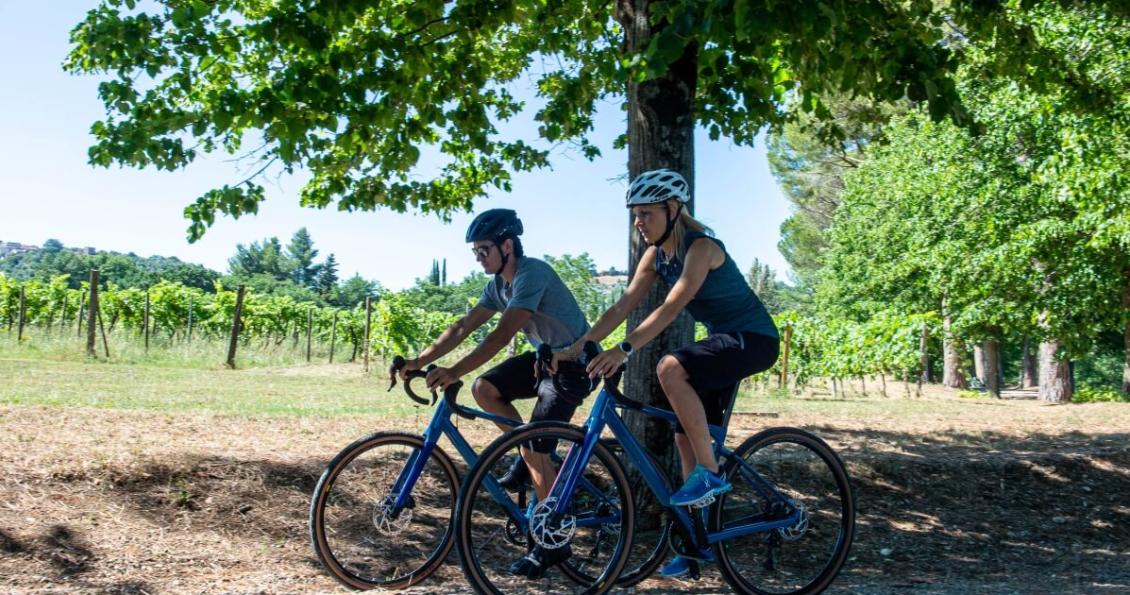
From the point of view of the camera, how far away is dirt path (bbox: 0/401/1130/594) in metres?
5.42

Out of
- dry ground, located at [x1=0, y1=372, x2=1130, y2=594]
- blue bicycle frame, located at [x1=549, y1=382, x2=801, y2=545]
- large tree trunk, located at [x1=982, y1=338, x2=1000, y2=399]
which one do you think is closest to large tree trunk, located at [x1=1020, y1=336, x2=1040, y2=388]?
large tree trunk, located at [x1=982, y1=338, x2=1000, y2=399]

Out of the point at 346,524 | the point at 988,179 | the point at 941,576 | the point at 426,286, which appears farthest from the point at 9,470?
the point at 426,286

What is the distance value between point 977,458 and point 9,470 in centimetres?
734

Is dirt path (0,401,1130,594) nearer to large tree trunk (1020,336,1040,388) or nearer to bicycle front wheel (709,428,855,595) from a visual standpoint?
bicycle front wheel (709,428,855,595)

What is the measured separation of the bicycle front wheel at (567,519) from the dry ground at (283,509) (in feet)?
1.98

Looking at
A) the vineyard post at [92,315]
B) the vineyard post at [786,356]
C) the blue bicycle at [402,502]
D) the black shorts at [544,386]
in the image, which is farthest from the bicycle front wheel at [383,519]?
the vineyard post at [786,356]

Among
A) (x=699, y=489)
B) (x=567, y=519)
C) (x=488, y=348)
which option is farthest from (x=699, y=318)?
(x=567, y=519)

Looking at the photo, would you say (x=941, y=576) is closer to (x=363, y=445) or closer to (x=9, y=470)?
(x=363, y=445)

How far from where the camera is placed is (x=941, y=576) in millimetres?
6117

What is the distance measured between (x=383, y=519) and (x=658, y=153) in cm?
282

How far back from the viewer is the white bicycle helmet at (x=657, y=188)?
4.66m

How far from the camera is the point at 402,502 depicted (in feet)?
16.1

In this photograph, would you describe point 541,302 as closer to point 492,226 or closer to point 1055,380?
point 492,226

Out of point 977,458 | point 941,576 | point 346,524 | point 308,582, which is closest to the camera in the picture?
point 308,582
